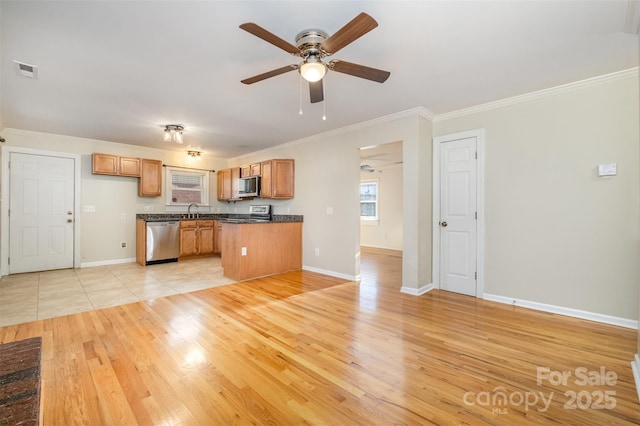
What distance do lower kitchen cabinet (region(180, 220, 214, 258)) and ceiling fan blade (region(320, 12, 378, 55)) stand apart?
536 centimetres

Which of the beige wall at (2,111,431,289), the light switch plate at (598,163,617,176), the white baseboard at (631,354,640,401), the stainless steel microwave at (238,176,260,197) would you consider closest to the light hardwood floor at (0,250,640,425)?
the white baseboard at (631,354,640,401)

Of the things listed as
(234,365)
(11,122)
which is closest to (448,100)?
(234,365)

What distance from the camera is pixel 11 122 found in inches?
168

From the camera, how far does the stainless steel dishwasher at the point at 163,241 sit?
5528mm

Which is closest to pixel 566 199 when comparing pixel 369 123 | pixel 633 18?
pixel 633 18

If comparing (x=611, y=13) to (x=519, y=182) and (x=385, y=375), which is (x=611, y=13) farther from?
(x=385, y=375)

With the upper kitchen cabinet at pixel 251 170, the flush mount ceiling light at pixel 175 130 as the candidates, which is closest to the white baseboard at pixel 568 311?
the upper kitchen cabinet at pixel 251 170

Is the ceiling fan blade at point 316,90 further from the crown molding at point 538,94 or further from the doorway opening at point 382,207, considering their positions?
the doorway opening at point 382,207

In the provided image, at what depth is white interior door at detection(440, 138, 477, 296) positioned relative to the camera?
144 inches

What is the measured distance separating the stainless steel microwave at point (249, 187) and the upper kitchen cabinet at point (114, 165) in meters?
2.13

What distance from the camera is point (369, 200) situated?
8.42 metres

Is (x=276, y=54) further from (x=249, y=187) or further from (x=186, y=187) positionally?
(x=186, y=187)

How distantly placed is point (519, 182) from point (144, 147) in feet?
22.5

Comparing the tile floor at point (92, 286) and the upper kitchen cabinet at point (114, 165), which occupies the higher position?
the upper kitchen cabinet at point (114, 165)
